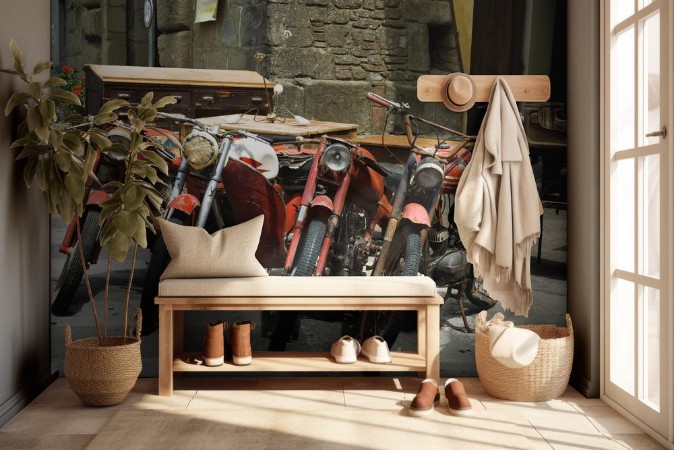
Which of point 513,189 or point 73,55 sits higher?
point 73,55

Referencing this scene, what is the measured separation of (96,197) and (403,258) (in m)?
1.70

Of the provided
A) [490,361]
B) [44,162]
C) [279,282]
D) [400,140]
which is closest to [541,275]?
[490,361]

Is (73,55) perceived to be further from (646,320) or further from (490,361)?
(646,320)

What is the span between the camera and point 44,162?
329 centimetres

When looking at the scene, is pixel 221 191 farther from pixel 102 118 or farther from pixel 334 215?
pixel 102 118

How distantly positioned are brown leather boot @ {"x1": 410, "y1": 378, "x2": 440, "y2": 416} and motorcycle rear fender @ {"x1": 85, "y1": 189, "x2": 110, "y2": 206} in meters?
1.97

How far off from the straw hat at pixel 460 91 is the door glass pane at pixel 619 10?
792mm

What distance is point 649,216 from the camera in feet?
10.3

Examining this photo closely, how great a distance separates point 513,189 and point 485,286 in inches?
21.9

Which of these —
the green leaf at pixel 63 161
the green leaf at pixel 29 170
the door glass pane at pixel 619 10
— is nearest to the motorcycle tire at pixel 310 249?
the green leaf at pixel 63 161

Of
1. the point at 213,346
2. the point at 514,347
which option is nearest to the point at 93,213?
the point at 213,346

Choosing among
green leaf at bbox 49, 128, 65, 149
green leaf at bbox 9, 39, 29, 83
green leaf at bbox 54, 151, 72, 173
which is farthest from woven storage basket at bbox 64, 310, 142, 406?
green leaf at bbox 9, 39, 29, 83

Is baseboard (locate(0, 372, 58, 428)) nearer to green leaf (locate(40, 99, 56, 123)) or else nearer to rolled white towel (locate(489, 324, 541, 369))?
green leaf (locate(40, 99, 56, 123))

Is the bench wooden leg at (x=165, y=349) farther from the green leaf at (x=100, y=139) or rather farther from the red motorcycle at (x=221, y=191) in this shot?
the green leaf at (x=100, y=139)
